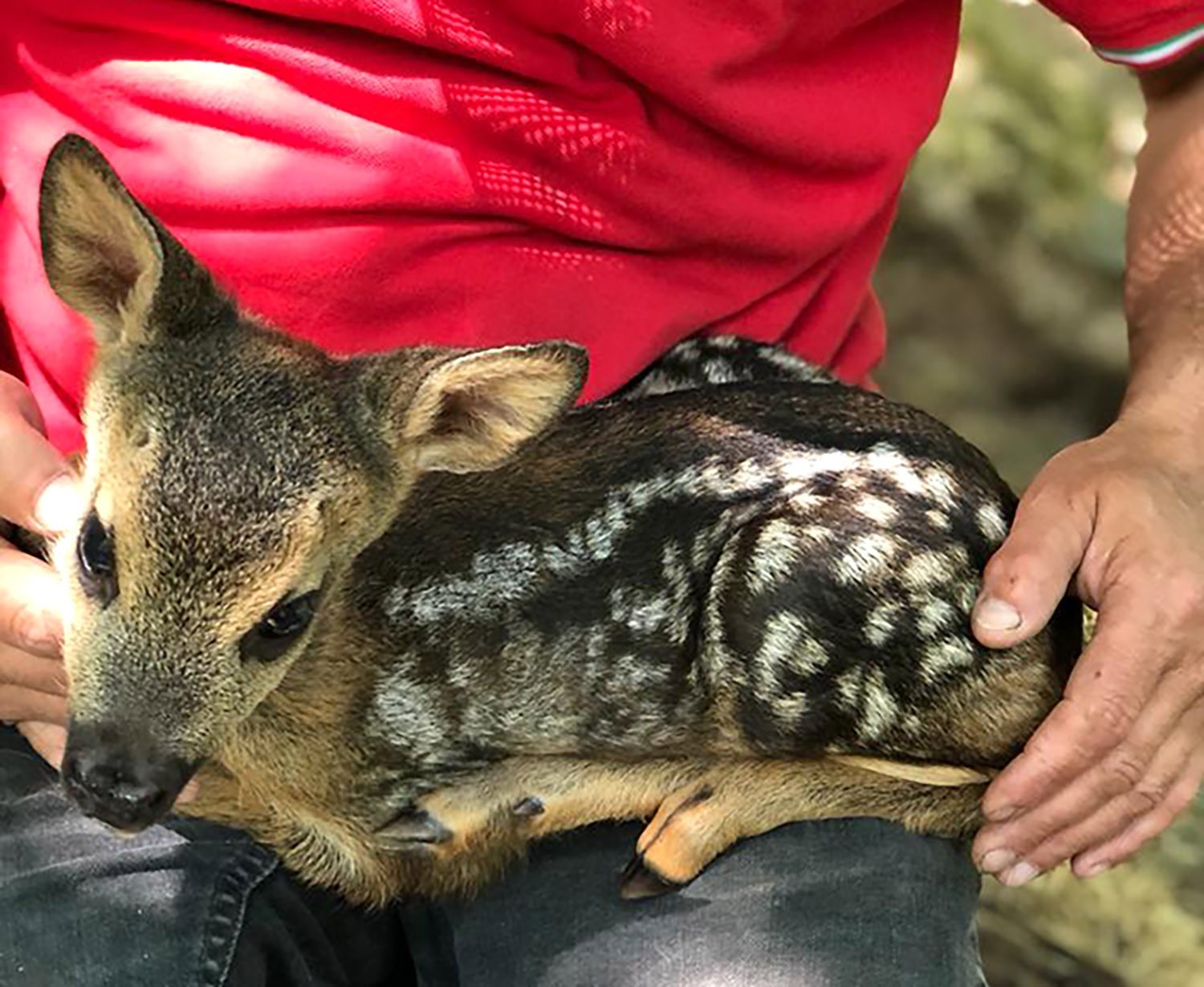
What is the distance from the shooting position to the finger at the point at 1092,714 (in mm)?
1646

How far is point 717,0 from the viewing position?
1.69 metres

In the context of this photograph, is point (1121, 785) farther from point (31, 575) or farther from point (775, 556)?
point (31, 575)

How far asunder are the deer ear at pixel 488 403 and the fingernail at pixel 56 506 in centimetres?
32

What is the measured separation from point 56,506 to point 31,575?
0.23 feet

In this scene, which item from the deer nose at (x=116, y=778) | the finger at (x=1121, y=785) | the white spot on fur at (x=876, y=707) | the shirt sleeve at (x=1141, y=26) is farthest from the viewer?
the shirt sleeve at (x=1141, y=26)

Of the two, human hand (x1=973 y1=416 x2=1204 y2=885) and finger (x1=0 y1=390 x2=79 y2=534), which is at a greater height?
finger (x1=0 y1=390 x2=79 y2=534)

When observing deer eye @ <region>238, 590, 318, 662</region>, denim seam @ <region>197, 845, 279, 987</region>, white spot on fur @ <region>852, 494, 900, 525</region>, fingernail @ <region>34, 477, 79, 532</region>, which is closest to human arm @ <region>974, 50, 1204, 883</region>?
white spot on fur @ <region>852, 494, 900, 525</region>

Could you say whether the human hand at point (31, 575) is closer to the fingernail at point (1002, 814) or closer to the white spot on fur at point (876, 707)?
the white spot on fur at point (876, 707)

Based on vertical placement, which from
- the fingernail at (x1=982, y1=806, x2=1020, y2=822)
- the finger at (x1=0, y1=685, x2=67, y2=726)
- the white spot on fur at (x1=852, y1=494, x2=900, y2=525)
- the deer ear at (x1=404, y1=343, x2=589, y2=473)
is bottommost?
the fingernail at (x1=982, y1=806, x2=1020, y2=822)

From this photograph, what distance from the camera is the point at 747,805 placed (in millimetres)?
1701

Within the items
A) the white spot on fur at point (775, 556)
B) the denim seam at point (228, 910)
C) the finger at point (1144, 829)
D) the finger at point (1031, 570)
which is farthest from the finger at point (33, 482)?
the finger at point (1144, 829)

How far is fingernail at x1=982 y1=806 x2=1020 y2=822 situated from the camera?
5.52 ft

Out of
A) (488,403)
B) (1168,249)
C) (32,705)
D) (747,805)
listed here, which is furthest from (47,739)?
(1168,249)

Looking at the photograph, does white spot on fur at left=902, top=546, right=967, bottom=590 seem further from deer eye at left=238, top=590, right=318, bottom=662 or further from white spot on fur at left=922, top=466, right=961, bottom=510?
deer eye at left=238, top=590, right=318, bottom=662
